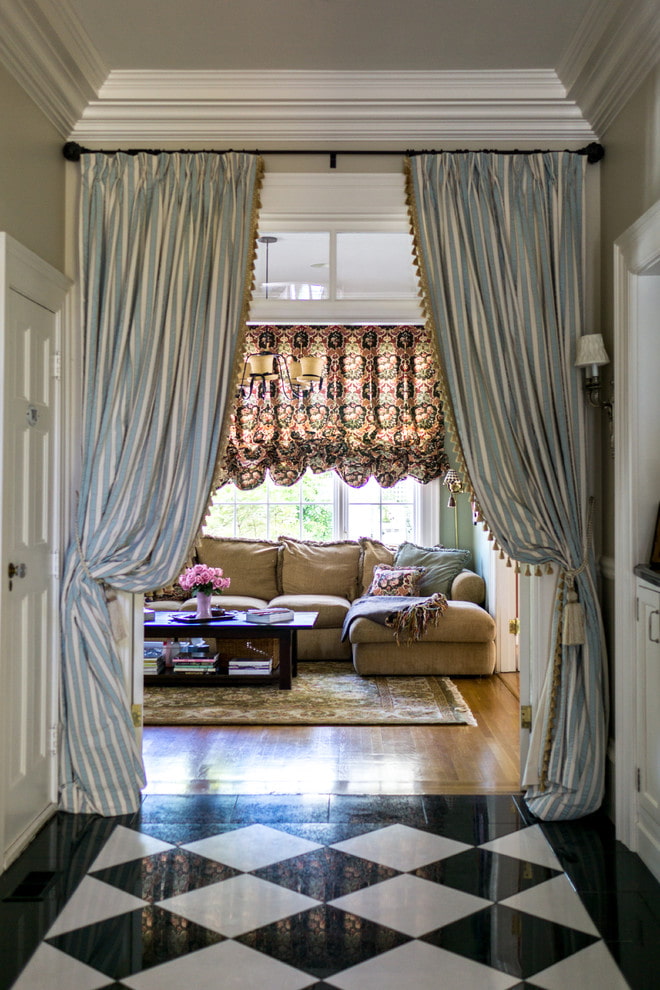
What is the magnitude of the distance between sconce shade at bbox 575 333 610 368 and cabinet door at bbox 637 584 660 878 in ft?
2.91

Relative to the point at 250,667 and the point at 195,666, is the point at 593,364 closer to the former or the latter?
the point at 250,667

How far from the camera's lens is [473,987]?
2.24m

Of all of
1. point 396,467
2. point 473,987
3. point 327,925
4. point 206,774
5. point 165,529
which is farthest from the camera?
point 396,467

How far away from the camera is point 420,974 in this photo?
2.31 metres

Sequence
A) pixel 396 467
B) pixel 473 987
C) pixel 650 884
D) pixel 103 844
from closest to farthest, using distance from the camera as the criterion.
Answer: pixel 473 987, pixel 650 884, pixel 103 844, pixel 396 467

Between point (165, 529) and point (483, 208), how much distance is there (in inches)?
72.8

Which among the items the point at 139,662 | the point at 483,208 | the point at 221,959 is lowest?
the point at 221,959

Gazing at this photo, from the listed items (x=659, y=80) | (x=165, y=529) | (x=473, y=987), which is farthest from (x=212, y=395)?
(x=473, y=987)

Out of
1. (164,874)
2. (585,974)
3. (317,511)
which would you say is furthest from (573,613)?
(317,511)

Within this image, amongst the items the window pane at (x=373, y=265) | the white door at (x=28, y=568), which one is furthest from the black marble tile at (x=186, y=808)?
the window pane at (x=373, y=265)

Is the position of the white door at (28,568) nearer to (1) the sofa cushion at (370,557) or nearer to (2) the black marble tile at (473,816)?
(2) the black marble tile at (473,816)

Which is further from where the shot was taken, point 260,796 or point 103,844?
point 260,796

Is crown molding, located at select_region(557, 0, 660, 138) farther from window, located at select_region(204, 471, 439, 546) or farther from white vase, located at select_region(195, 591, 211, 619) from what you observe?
window, located at select_region(204, 471, 439, 546)

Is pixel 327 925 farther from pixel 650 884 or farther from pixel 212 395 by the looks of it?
pixel 212 395
